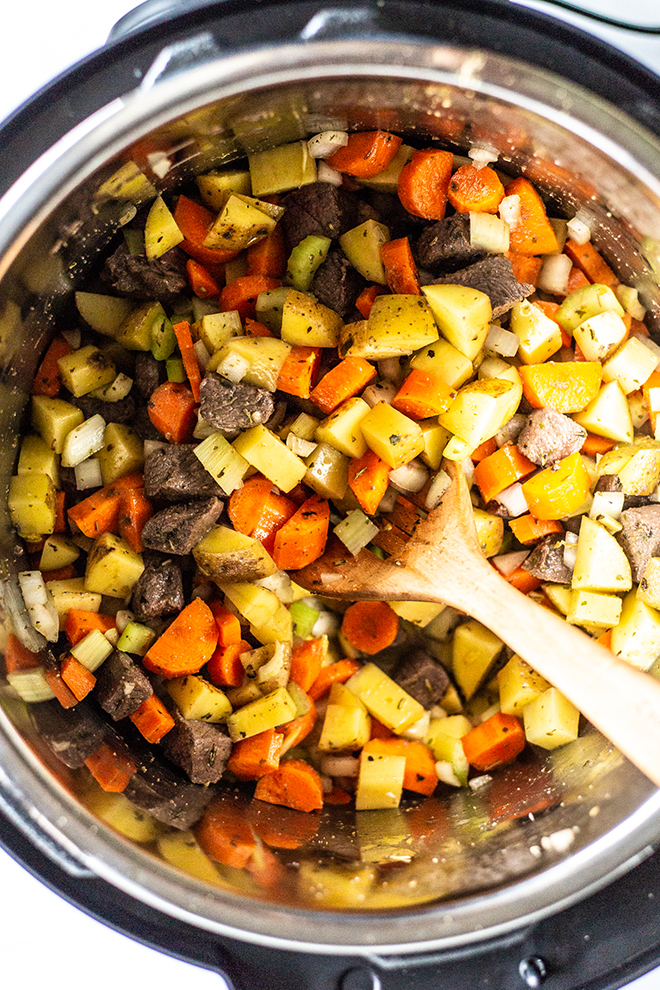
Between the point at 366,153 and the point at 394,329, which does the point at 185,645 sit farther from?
the point at 366,153

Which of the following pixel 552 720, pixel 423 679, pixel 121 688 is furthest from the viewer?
pixel 423 679

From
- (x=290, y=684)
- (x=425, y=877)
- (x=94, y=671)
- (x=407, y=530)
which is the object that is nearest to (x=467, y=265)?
(x=407, y=530)

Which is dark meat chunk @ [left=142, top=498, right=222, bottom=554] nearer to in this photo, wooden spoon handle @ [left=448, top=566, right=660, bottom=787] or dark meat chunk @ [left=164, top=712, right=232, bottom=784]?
dark meat chunk @ [left=164, top=712, right=232, bottom=784]

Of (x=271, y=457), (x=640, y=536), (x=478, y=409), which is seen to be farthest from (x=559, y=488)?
(x=271, y=457)

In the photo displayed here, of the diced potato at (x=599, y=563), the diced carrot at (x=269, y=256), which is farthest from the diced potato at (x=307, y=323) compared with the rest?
the diced potato at (x=599, y=563)

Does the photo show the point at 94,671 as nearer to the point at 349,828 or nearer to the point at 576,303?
the point at 349,828

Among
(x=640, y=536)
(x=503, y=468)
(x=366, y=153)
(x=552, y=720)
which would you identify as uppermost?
(x=366, y=153)
